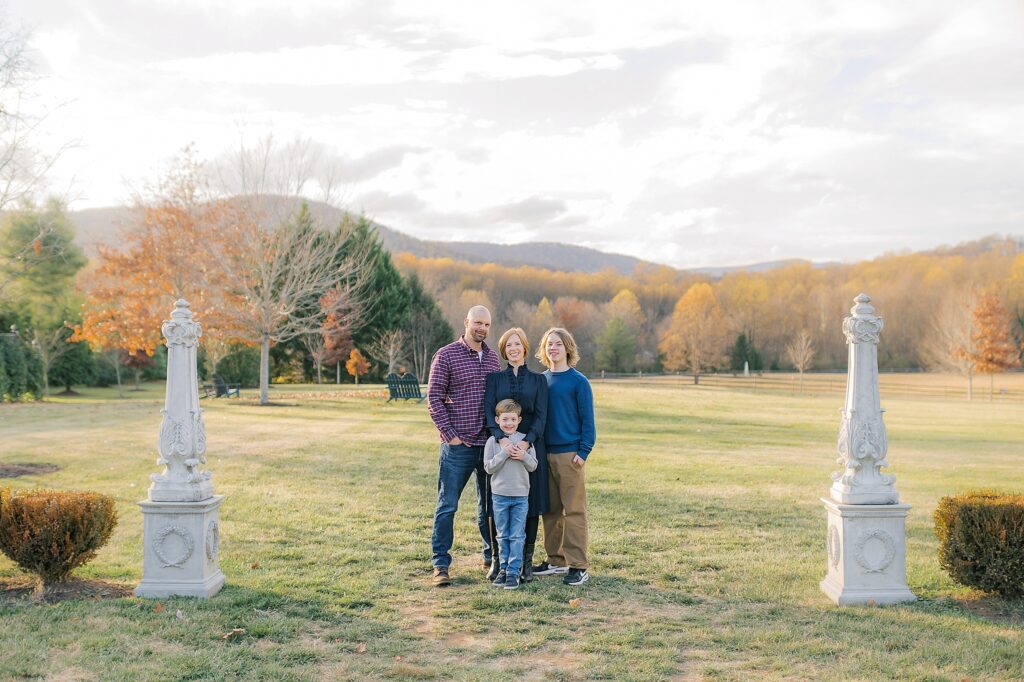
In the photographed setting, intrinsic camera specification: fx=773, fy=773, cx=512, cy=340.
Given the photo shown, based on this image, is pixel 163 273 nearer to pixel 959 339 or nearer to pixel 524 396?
pixel 524 396

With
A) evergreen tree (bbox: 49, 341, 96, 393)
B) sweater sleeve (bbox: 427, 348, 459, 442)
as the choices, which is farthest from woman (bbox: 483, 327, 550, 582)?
evergreen tree (bbox: 49, 341, 96, 393)

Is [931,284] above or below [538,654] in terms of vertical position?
above

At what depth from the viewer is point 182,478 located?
6020 millimetres

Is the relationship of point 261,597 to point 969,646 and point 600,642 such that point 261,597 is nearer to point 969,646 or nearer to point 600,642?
point 600,642

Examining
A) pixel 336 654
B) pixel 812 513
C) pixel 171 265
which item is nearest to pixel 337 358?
pixel 171 265

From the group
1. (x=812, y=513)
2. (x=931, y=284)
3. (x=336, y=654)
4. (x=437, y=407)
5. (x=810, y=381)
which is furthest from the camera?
(x=931, y=284)

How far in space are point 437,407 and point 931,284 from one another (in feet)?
312

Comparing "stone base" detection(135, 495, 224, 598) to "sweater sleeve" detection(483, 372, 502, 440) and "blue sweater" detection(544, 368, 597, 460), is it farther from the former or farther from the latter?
"blue sweater" detection(544, 368, 597, 460)

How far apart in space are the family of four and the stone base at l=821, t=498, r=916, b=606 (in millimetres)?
2007

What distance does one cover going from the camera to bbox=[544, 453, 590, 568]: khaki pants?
641 centimetres

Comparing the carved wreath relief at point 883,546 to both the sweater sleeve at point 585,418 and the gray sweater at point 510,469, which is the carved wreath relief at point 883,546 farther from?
the gray sweater at point 510,469

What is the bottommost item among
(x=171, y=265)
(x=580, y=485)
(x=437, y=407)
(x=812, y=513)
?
(x=812, y=513)

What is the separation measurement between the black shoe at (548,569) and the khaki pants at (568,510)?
42mm

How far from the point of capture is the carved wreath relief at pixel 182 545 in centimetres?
598
